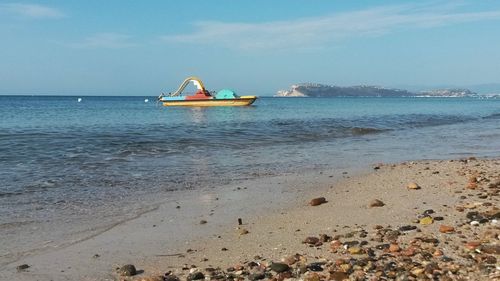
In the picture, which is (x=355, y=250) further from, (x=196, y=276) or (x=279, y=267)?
(x=196, y=276)

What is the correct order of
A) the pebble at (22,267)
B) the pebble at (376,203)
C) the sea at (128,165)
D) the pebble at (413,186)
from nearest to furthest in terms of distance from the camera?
1. the pebble at (22,267)
2. the sea at (128,165)
3. the pebble at (376,203)
4. the pebble at (413,186)

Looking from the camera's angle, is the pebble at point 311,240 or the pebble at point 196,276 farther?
the pebble at point 311,240

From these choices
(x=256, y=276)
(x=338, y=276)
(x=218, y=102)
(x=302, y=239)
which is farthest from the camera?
(x=218, y=102)

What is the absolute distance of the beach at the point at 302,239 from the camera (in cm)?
429

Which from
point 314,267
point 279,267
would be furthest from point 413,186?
point 279,267

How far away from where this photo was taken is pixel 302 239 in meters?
5.38

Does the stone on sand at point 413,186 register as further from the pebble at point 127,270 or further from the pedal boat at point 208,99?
the pedal boat at point 208,99

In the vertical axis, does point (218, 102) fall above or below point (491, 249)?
above

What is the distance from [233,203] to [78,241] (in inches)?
105

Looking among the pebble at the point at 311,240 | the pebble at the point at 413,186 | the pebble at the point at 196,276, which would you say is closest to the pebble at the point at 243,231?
the pebble at the point at 311,240

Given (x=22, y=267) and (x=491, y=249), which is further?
(x=22, y=267)

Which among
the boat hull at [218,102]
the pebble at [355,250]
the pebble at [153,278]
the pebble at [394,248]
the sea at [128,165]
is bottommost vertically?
the sea at [128,165]

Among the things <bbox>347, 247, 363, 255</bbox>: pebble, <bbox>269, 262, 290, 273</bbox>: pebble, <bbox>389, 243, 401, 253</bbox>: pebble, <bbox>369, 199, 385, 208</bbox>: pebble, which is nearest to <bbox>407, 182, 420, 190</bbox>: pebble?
<bbox>369, 199, 385, 208</bbox>: pebble

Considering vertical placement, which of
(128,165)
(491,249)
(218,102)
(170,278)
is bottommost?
(128,165)
